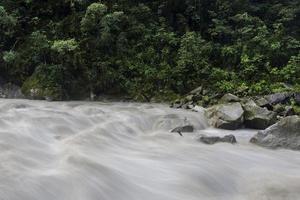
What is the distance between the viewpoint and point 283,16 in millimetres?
16875

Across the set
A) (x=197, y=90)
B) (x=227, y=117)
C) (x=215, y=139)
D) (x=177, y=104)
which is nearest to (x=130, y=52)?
(x=197, y=90)

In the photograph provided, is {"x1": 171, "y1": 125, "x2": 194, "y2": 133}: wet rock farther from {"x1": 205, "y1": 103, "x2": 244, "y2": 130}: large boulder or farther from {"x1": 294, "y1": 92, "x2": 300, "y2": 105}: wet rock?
{"x1": 294, "y1": 92, "x2": 300, "y2": 105}: wet rock

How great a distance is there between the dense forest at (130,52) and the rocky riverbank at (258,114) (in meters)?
1.08

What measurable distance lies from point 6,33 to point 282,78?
9.55 m

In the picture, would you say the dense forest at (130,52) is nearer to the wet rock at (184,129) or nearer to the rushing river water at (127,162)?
the rushing river water at (127,162)

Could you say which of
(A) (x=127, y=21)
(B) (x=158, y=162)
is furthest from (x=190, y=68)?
(B) (x=158, y=162)

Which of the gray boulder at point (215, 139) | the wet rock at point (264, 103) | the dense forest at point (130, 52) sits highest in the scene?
the dense forest at point (130, 52)

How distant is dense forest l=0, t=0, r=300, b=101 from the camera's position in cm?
1408

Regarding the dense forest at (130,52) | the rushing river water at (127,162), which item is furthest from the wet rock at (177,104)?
the rushing river water at (127,162)

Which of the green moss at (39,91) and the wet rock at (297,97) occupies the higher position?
the green moss at (39,91)

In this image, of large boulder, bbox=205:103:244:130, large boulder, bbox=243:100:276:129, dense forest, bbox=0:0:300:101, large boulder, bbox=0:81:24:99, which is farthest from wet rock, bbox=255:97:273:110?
large boulder, bbox=0:81:24:99

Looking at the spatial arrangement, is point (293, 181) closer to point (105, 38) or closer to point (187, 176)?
point (187, 176)

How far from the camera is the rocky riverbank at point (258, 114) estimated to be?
821cm

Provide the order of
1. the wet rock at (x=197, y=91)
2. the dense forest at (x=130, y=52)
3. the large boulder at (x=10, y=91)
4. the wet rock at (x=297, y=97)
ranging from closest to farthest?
the wet rock at (x=297, y=97)
the wet rock at (x=197, y=91)
the large boulder at (x=10, y=91)
the dense forest at (x=130, y=52)
